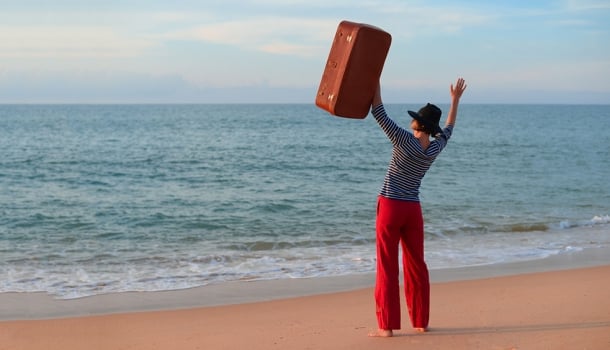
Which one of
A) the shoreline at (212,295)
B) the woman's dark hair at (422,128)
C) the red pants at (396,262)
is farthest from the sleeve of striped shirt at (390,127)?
the shoreline at (212,295)

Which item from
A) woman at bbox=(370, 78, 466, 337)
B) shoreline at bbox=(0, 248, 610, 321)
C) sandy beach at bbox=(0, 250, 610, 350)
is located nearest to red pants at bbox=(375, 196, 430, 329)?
woman at bbox=(370, 78, 466, 337)

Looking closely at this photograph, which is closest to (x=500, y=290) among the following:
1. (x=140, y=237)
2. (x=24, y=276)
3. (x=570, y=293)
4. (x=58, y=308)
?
(x=570, y=293)

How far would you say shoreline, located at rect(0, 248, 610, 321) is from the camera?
6840mm

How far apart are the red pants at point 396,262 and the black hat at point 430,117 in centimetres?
57

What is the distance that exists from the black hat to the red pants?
57 cm

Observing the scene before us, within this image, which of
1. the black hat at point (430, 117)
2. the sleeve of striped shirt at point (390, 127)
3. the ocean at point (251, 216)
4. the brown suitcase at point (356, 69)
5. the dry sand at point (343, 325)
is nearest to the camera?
the brown suitcase at point (356, 69)

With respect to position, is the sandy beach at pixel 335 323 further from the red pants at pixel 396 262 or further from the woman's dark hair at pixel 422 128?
the woman's dark hair at pixel 422 128

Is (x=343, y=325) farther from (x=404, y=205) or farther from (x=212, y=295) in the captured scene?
(x=212, y=295)

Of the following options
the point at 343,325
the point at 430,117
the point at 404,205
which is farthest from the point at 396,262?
the point at 430,117

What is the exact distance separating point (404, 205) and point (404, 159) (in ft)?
1.13

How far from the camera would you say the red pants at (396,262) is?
5301 millimetres

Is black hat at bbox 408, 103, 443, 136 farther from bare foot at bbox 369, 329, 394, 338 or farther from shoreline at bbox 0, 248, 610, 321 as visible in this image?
shoreline at bbox 0, 248, 610, 321

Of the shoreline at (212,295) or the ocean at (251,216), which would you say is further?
the ocean at (251,216)

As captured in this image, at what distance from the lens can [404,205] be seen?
17.4 ft
